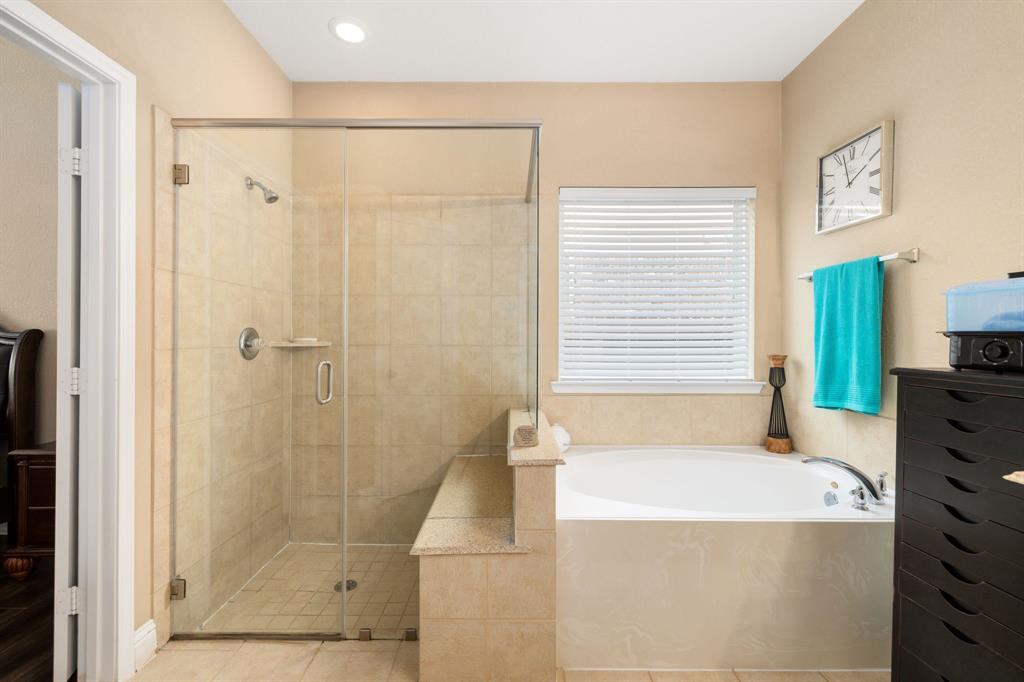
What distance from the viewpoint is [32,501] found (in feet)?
6.12

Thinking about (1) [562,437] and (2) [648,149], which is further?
(2) [648,149]

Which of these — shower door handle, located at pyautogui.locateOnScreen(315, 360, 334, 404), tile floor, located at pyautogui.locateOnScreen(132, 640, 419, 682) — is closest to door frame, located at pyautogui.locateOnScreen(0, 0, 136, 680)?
tile floor, located at pyautogui.locateOnScreen(132, 640, 419, 682)

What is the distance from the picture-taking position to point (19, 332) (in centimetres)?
237

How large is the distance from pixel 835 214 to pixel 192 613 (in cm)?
318

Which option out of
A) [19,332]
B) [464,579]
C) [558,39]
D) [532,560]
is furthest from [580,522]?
[19,332]

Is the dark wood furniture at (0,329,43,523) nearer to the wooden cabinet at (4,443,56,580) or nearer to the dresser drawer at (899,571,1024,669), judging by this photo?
the wooden cabinet at (4,443,56,580)

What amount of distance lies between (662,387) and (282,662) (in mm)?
2111

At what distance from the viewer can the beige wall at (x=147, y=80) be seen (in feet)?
4.83

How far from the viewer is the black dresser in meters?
1.05

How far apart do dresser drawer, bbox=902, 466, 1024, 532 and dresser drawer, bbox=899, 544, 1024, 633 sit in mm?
111

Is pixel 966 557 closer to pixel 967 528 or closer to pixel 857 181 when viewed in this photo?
pixel 967 528

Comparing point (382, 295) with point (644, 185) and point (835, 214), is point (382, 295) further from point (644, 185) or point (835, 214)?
point (835, 214)

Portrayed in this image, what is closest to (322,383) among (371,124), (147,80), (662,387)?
(371,124)

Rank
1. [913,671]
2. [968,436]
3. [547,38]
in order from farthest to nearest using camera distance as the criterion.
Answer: [547,38] < [913,671] < [968,436]
